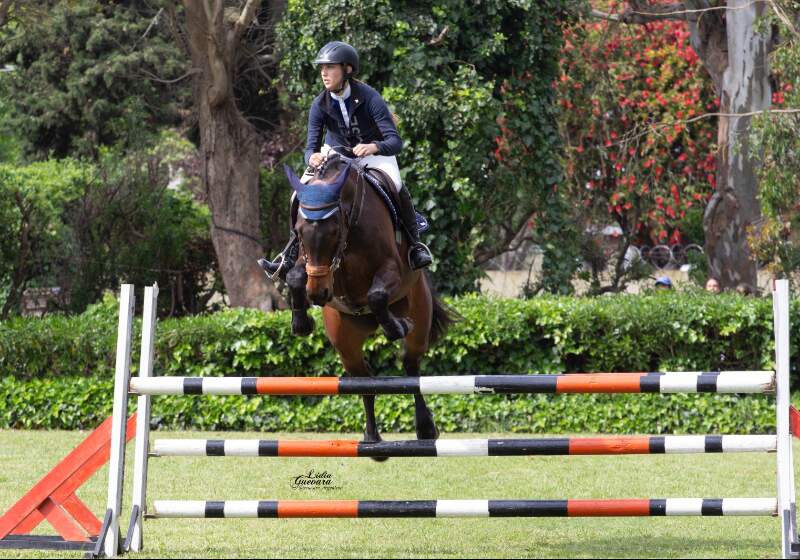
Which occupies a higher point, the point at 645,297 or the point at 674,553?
the point at 645,297

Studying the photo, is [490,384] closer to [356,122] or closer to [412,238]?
[412,238]

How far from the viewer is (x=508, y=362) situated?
1208 centimetres

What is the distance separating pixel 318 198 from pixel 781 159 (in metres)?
9.44

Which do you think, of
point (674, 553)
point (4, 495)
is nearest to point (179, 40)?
point (4, 495)

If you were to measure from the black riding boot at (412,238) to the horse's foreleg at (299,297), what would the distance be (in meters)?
0.94

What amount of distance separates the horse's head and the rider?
70 centimetres

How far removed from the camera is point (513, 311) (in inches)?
472

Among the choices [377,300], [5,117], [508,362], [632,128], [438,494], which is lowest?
[438,494]

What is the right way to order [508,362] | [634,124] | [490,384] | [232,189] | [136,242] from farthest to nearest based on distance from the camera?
[634,124]
[136,242]
[232,189]
[508,362]
[490,384]

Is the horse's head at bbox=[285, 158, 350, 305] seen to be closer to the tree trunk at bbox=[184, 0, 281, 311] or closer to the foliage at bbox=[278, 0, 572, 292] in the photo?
the foliage at bbox=[278, 0, 572, 292]

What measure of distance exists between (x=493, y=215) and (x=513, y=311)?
11.1ft

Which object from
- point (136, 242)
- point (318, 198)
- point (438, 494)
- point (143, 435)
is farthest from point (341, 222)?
point (136, 242)

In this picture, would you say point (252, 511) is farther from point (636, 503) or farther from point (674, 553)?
point (674, 553)

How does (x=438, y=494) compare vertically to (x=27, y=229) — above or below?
below
